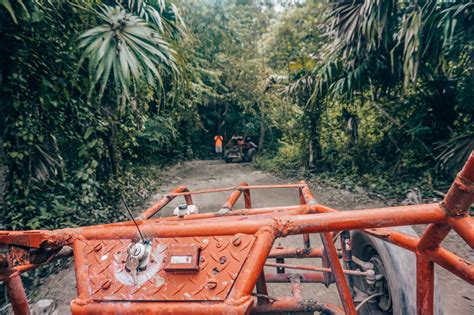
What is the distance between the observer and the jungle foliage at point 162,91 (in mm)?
3262

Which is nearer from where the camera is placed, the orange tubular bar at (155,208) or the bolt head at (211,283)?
the bolt head at (211,283)

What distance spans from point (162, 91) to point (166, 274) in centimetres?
388

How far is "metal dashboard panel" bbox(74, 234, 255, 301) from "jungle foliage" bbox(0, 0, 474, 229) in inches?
101

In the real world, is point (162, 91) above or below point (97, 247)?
above

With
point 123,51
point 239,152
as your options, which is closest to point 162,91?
point 123,51

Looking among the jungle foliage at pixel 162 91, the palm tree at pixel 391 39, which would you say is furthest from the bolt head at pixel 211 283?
the palm tree at pixel 391 39

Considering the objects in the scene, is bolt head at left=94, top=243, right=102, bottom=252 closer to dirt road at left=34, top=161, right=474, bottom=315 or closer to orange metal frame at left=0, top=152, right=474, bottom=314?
orange metal frame at left=0, top=152, right=474, bottom=314

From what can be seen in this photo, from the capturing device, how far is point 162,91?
174 inches

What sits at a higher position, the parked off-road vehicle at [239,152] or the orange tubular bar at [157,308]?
the orange tubular bar at [157,308]

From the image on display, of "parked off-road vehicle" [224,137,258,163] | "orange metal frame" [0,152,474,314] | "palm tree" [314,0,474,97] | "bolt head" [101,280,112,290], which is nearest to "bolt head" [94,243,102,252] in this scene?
"orange metal frame" [0,152,474,314]

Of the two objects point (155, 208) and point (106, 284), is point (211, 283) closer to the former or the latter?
point (106, 284)

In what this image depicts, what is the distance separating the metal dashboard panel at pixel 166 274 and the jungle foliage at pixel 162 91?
2.56m

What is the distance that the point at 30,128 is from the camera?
3256 mm

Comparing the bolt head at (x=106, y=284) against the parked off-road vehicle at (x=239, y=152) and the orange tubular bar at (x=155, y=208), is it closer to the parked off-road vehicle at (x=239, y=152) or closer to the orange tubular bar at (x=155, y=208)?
the orange tubular bar at (x=155, y=208)
